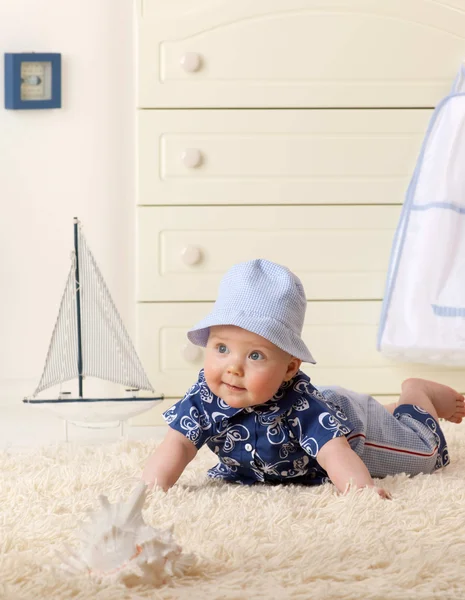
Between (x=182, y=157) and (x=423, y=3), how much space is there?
67 cm

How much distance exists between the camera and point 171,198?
1.98m

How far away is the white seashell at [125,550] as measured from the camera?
765mm

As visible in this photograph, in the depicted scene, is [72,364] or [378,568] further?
[72,364]

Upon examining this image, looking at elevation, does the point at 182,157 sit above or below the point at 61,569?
above

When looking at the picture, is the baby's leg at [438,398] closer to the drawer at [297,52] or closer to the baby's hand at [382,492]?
the baby's hand at [382,492]

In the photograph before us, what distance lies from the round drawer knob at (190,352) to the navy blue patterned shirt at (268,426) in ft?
2.47

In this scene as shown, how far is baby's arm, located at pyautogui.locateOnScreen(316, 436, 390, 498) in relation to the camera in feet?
3.66

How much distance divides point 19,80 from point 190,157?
520 millimetres

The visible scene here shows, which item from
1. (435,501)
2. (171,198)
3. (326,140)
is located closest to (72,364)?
(171,198)

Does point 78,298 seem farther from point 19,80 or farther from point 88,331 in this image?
point 19,80

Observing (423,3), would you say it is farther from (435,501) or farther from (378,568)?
(378,568)

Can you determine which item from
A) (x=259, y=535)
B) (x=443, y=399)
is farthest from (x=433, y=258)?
(x=259, y=535)

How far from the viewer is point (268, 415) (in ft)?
3.92

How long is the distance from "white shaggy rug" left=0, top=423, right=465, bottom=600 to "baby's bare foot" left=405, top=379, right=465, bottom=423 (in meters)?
0.18
